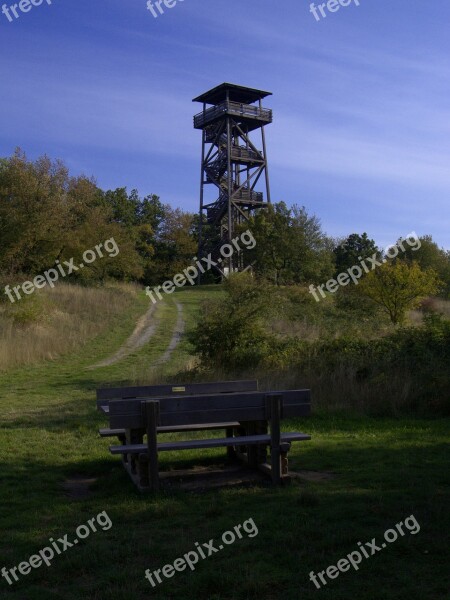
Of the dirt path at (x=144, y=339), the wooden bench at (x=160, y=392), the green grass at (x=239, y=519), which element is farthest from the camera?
the dirt path at (x=144, y=339)

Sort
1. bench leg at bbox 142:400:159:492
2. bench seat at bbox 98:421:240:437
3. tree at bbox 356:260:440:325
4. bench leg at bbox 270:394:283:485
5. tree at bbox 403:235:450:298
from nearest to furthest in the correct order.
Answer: bench leg at bbox 142:400:159:492, bench leg at bbox 270:394:283:485, bench seat at bbox 98:421:240:437, tree at bbox 356:260:440:325, tree at bbox 403:235:450:298

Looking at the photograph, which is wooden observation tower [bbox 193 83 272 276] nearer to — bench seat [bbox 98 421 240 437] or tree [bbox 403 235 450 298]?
tree [bbox 403 235 450 298]

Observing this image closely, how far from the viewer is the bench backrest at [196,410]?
666 centimetres

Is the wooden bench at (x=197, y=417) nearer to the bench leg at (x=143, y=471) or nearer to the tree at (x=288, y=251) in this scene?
the bench leg at (x=143, y=471)

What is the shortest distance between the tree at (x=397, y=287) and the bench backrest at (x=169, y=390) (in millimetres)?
19507

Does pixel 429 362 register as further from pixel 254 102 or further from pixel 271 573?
pixel 254 102

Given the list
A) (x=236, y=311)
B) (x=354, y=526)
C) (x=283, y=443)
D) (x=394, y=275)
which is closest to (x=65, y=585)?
(x=354, y=526)

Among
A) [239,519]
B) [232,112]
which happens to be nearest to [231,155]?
[232,112]

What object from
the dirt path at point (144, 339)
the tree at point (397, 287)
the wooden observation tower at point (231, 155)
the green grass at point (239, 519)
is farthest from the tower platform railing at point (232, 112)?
the green grass at point (239, 519)

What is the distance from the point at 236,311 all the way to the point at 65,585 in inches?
512

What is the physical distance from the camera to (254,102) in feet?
183

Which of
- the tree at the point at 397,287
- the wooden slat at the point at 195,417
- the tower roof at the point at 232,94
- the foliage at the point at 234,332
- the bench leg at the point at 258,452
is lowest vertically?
the bench leg at the point at 258,452

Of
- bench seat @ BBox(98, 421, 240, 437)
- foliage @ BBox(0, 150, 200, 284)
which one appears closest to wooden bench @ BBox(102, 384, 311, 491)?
bench seat @ BBox(98, 421, 240, 437)

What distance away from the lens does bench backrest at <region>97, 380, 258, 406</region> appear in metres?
8.34
